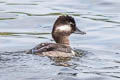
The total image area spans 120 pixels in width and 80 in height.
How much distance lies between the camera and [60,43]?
13.9m

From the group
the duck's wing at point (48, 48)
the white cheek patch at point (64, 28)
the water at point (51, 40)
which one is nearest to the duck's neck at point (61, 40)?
the white cheek patch at point (64, 28)

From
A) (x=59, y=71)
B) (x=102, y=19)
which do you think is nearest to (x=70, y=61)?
(x=59, y=71)

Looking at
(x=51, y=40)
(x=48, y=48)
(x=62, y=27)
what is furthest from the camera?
(x=51, y=40)

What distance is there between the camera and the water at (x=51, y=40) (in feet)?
37.0

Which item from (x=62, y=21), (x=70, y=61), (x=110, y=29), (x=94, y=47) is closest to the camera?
(x=70, y=61)

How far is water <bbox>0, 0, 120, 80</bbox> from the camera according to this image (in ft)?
37.0

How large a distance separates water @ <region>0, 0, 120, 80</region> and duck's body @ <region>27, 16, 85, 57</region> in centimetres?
26

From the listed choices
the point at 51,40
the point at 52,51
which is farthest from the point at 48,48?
the point at 51,40

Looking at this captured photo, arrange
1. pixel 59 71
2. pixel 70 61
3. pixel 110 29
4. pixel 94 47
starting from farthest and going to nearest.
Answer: pixel 110 29 < pixel 94 47 < pixel 70 61 < pixel 59 71

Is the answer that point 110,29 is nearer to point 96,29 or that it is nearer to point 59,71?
point 96,29

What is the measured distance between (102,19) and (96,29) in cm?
136

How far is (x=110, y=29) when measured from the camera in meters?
17.0

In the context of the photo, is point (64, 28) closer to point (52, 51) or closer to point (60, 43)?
point (60, 43)

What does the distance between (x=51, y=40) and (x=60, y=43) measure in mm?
1692
